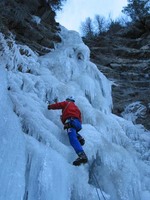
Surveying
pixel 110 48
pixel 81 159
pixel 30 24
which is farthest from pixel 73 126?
pixel 110 48

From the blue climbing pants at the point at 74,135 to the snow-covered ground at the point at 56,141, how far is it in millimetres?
187

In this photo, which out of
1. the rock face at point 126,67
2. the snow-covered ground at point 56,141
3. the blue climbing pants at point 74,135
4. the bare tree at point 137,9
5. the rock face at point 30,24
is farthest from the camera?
Result: the bare tree at point 137,9

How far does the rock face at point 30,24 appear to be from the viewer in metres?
11.4

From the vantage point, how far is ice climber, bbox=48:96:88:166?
611 cm

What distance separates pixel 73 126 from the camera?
6.62 m

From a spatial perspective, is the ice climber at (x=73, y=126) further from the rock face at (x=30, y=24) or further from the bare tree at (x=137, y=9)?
the bare tree at (x=137, y=9)

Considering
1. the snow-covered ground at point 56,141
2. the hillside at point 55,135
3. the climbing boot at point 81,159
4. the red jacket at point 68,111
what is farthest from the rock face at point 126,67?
the climbing boot at point 81,159

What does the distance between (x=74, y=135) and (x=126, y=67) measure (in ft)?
32.9

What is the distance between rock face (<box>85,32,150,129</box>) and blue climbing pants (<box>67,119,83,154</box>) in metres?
4.96

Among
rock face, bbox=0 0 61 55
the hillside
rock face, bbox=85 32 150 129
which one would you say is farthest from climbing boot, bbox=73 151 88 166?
rock face, bbox=85 32 150 129

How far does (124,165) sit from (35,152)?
9.05 ft

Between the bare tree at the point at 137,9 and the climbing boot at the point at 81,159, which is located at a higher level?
the bare tree at the point at 137,9

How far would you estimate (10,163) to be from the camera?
4672 millimetres

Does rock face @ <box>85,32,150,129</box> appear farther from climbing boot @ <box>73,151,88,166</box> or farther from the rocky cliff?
climbing boot @ <box>73,151,88,166</box>
